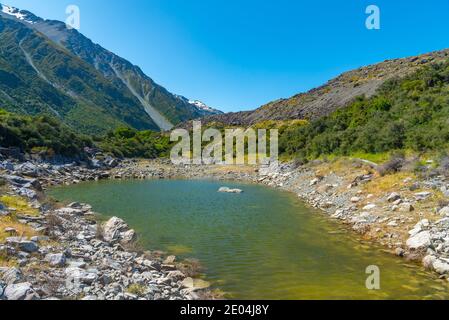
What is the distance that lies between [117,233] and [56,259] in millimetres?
Answer: 6898

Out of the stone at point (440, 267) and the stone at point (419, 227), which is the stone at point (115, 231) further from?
the stone at point (419, 227)

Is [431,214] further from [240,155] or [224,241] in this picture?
[240,155]

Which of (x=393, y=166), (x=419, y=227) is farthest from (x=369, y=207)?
(x=393, y=166)

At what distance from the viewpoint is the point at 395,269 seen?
1513 cm

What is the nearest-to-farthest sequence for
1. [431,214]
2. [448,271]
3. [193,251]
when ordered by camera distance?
1. [448,271]
2. [193,251]
3. [431,214]

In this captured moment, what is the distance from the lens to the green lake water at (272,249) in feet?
43.2

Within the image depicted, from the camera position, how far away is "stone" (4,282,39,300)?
880cm

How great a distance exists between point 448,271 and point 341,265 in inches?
163

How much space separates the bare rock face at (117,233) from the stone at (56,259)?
542 cm

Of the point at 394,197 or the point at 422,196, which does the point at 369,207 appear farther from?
the point at 422,196

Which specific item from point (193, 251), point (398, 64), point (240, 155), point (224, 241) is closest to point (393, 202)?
point (224, 241)

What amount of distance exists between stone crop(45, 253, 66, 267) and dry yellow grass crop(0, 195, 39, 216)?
7513mm

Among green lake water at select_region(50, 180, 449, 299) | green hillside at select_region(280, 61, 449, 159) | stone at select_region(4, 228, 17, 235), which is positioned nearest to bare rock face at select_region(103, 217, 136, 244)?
green lake water at select_region(50, 180, 449, 299)

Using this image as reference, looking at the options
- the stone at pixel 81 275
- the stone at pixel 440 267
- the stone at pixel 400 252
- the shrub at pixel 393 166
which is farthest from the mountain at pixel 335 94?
the stone at pixel 81 275
